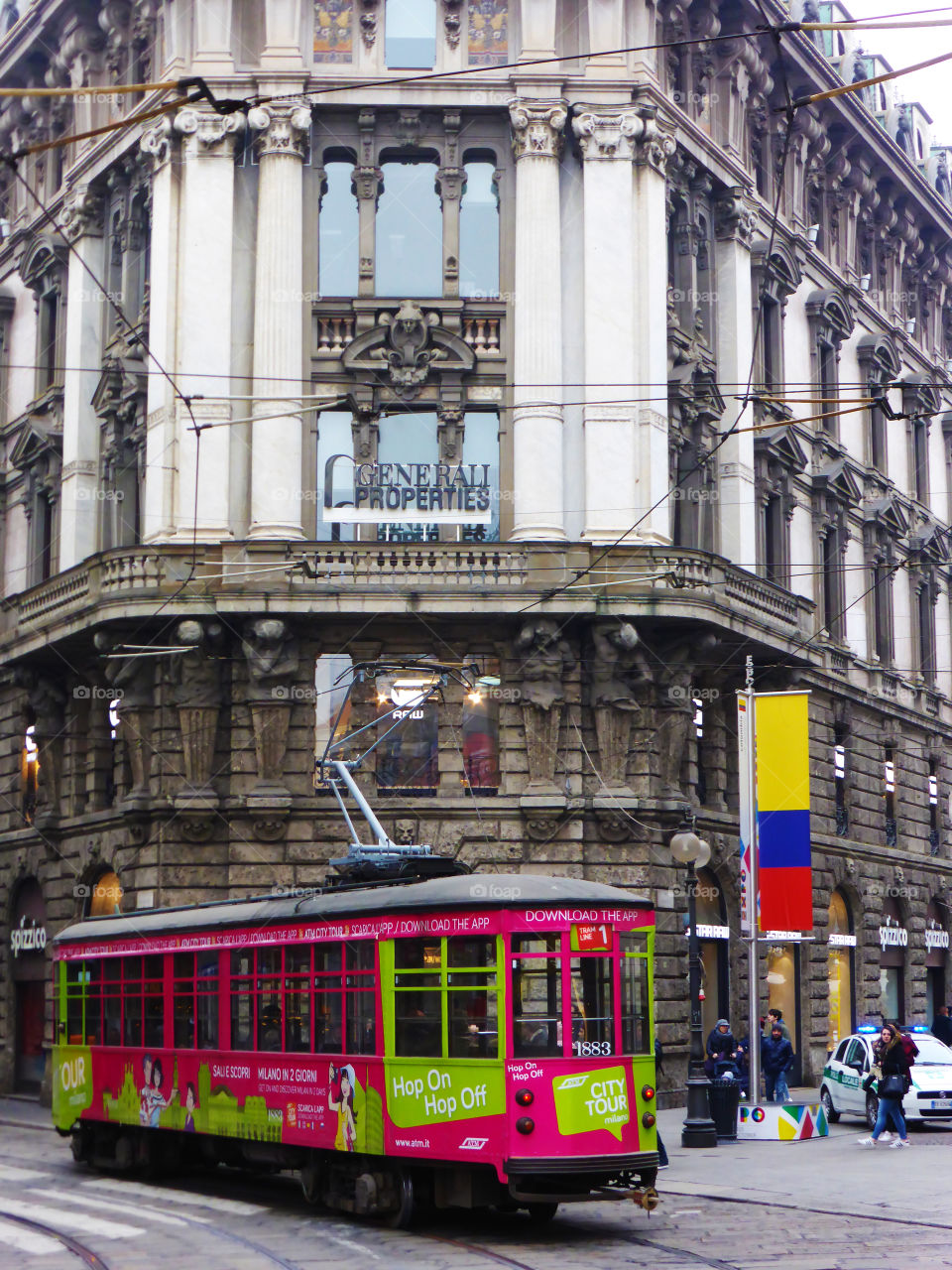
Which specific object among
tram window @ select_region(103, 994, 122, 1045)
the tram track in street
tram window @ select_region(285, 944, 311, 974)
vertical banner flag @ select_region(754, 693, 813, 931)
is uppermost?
vertical banner flag @ select_region(754, 693, 813, 931)

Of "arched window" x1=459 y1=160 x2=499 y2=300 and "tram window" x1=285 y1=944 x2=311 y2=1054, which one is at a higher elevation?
"arched window" x1=459 y1=160 x2=499 y2=300

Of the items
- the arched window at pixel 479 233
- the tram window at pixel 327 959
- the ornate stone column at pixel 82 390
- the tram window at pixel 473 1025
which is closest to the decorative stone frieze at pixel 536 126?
the arched window at pixel 479 233

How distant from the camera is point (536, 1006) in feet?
51.4

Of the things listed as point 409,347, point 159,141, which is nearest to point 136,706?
point 409,347

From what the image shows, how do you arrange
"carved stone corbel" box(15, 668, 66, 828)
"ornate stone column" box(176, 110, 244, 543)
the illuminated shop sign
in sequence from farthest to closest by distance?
the illuminated shop sign, "carved stone corbel" box(15, 668, 66, 828), "ornate stone column" box(176, 110, 244, 543)

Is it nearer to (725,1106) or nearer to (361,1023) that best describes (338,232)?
(725,1106)

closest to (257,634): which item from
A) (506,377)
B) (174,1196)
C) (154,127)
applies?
(506,377)

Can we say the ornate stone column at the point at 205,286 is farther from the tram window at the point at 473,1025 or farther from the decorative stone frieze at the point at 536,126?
the tram window at the point at 473,1025

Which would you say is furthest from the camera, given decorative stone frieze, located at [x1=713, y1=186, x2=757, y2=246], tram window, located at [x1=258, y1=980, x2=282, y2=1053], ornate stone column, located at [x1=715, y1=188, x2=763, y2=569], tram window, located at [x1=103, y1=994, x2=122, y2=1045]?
decorative stone frieze, located at [x1=713, y1=186, x2=757, y2=246]

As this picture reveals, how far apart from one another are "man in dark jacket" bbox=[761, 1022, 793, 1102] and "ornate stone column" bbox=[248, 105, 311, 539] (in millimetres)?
11027

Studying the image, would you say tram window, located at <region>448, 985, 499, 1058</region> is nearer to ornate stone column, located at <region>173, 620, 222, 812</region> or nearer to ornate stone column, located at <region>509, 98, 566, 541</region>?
ornate stone column, located at <region>173, 620, 222, 812</region>

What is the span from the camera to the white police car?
1040 inches

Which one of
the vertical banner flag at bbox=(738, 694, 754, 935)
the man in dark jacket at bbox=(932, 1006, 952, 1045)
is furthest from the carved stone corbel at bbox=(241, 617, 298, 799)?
the man in dark jacket at bbox=(932, 1006, 952, 1045)

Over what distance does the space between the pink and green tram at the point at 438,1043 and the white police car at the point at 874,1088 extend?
36.0 ft
